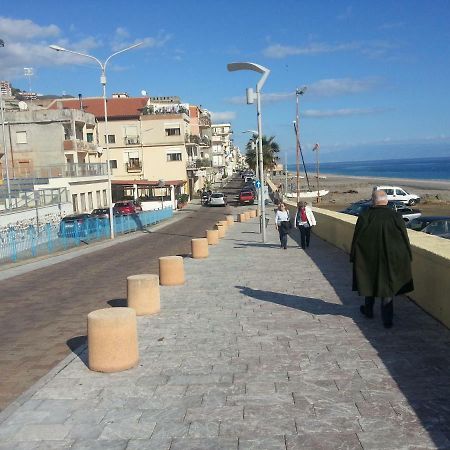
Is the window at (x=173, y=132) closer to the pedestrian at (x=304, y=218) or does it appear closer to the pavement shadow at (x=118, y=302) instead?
the pedestrian at (x=304, y=218)

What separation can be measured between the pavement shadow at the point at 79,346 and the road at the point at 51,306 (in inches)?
0.5

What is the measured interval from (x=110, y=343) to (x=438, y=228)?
44.3 ft

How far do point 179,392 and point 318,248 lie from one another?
38.8 feet

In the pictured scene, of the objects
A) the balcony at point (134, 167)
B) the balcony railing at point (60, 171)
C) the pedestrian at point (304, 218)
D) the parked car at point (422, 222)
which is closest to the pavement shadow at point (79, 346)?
the pedestrian at point (304, 218)

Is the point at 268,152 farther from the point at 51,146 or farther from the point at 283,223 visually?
the point at 283,223

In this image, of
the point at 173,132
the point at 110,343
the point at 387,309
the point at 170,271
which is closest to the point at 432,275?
the point at 387,309

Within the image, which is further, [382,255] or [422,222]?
[422,222]

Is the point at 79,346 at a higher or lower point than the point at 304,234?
lower

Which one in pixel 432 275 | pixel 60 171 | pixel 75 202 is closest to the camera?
pixel 432 275

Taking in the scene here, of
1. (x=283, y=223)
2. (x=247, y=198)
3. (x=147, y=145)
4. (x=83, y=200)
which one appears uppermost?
(x=147, y=145)

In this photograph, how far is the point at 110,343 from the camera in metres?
5.79

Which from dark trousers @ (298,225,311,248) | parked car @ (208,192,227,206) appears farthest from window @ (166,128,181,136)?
dark trousers @ (298,225,311,248)

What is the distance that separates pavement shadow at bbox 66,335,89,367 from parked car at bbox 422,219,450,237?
1227 cm

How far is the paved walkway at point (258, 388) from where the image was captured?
4.20 metres
